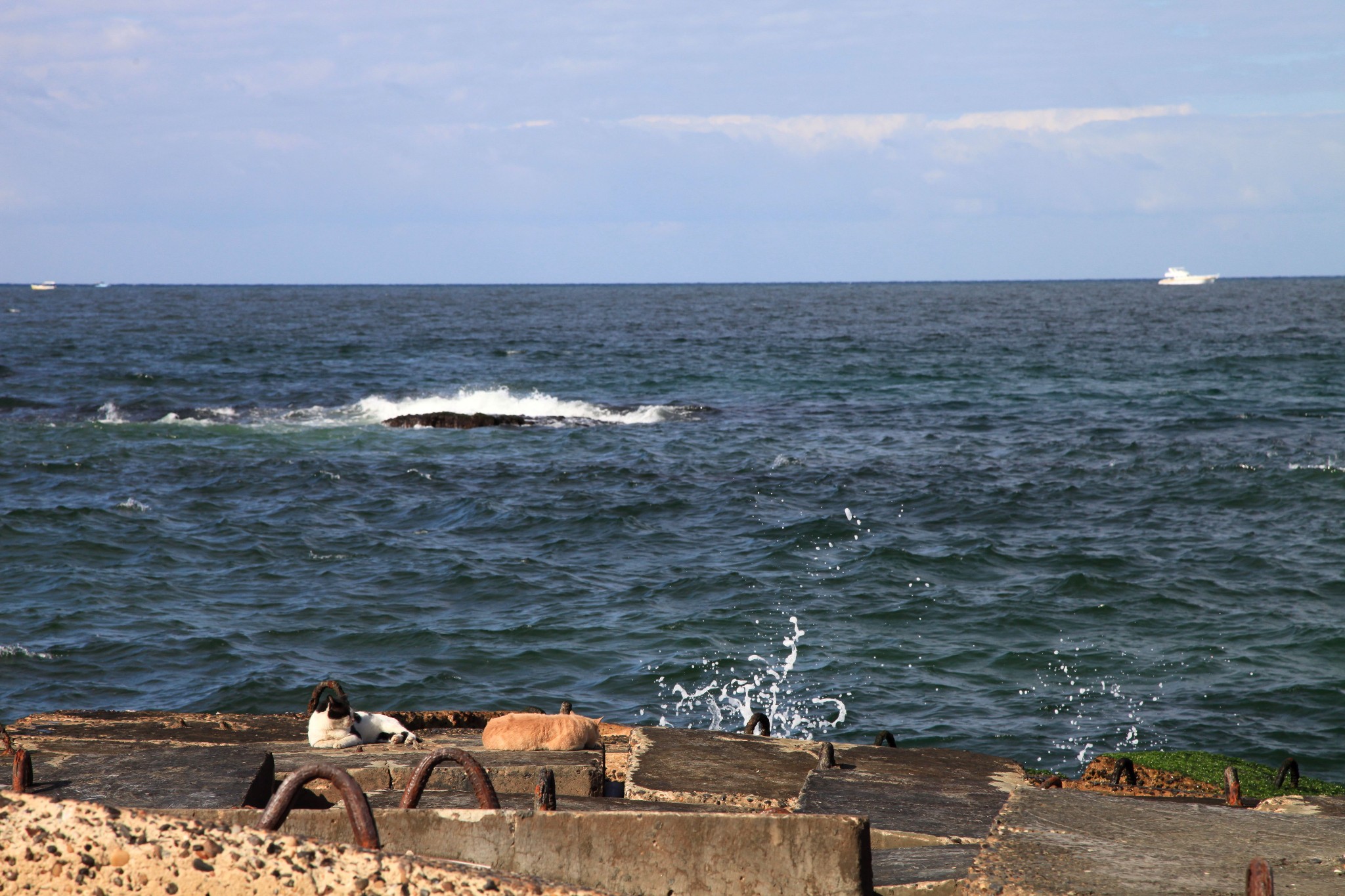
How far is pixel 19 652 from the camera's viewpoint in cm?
1018

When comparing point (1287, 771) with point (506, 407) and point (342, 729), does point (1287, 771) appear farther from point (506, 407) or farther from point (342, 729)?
point (506, 407)

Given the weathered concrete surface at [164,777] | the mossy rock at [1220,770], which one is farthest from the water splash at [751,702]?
the weathered concrete surface at [164,777]

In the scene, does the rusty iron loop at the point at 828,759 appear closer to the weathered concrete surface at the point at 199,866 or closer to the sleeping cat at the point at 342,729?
the sleeping cat at the point at 342,729

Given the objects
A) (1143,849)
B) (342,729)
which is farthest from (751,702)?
(1143,849)

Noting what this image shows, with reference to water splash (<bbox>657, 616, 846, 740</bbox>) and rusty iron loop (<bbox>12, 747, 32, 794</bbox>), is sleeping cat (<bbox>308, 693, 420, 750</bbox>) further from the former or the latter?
water splash (<bbox>657, 616, 846, 740</bbox>)

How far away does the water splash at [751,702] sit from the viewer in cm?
917

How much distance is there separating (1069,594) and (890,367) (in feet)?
86.9

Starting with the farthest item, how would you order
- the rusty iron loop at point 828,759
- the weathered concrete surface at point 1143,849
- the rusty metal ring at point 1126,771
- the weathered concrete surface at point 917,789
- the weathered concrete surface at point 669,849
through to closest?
1. the rusty metal ring at point 1126,771
2. the rusty iron loop at point 828,759
3. the weathered concrete surface at point 917,789
4. the weathered concrete surface at point 669,849
5. the weathered concrete surface at point 1143,849

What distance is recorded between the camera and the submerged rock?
23.8m

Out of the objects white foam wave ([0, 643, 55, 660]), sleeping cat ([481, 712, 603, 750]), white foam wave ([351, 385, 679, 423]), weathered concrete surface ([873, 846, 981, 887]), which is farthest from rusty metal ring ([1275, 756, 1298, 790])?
white foam wave ([351, 385, 679, 423])

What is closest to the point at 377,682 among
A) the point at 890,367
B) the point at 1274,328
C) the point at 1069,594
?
the point at 1069,594

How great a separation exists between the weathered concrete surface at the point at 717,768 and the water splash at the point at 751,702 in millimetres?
3222

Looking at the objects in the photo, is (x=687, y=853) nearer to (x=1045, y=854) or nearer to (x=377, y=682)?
(x=1045, y=854)

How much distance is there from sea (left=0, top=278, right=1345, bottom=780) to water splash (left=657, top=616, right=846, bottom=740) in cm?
3
